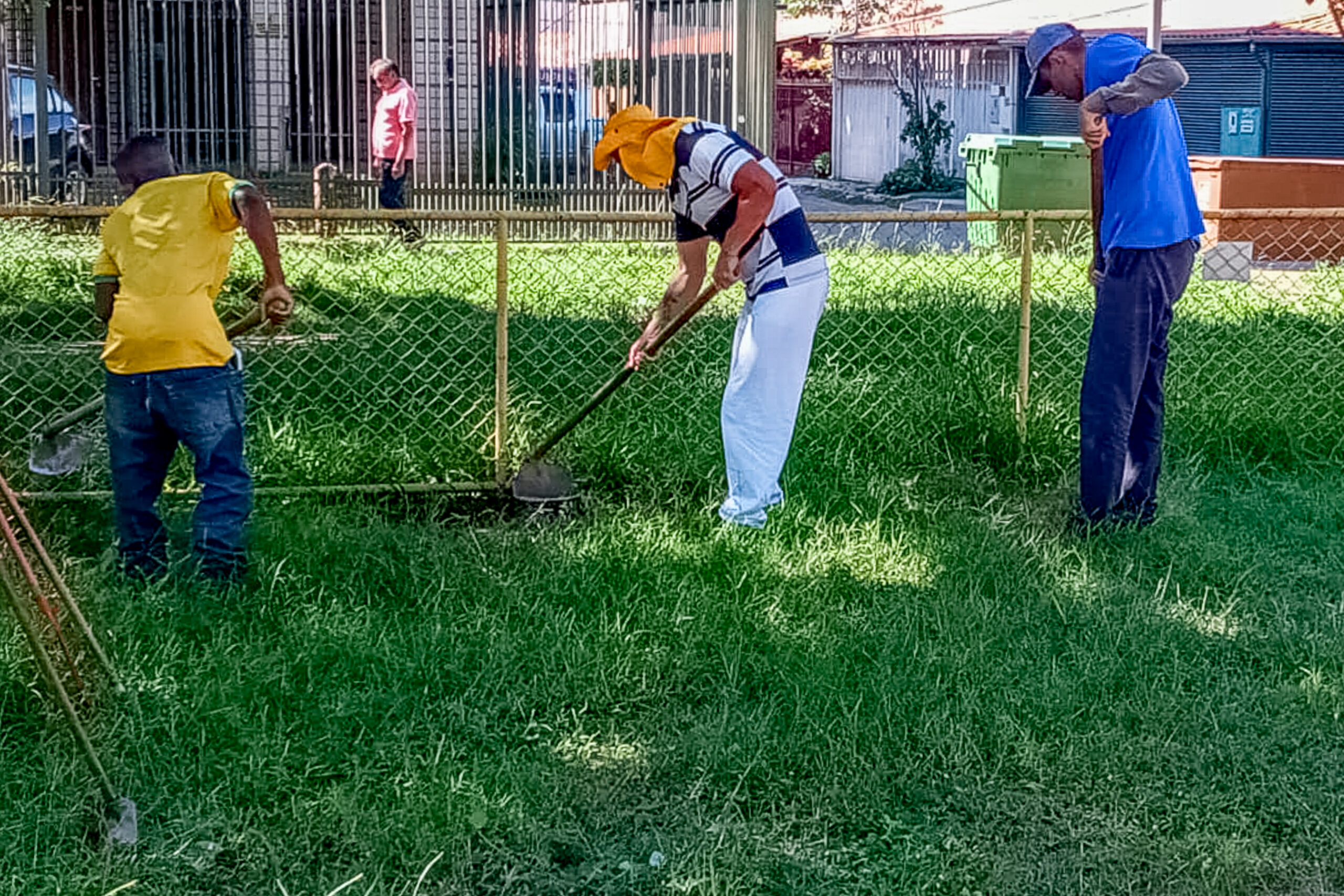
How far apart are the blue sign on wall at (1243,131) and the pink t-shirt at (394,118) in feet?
52.9

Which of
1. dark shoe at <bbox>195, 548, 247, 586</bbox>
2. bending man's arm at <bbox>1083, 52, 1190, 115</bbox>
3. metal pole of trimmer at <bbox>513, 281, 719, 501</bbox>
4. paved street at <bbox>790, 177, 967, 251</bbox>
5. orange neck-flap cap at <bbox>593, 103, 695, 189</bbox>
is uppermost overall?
bending man's arm at <bbox>1083, 52, 1190, 115</bbox>

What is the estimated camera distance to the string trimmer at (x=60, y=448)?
6.16 meters

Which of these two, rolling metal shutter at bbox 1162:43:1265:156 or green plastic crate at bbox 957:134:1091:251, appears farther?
rolling metal shutter at bbox 1162:43:1265:156

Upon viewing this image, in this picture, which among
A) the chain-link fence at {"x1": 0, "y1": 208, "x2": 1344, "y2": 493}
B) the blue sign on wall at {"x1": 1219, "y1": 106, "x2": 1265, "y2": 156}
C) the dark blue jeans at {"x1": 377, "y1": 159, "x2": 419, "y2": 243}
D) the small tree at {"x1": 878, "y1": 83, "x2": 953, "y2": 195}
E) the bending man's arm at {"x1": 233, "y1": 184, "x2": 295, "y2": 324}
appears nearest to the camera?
the bending man's arm at {"x1": 233, "y1": 184, "x2": 295, "y2": 324}

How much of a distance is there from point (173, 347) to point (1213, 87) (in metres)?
25.1

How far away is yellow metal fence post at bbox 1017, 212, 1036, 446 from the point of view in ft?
22.9

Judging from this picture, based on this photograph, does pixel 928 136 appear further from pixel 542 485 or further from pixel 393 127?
pixel 542 485

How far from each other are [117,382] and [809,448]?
9.12 feet

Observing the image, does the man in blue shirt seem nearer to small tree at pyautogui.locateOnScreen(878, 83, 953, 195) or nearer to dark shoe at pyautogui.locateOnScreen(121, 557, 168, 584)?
dark shoe at pyautogui.locateOnScreen(121, 557, 168, 584)

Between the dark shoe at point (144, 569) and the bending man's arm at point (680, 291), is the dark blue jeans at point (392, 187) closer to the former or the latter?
the bending man's arm at point (680, 291)

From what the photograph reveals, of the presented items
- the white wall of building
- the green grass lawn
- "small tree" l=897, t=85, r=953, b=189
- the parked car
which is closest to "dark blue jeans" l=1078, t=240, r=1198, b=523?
the green grass lawn

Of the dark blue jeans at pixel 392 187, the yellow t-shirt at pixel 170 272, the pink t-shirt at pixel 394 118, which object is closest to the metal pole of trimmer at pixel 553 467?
the yellow t-shirt at pixel 170 272

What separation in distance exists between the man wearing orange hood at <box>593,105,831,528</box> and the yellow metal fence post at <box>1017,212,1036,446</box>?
1219 millimetres

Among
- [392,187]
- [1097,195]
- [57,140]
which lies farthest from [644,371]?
[57,140]
